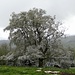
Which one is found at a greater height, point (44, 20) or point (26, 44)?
point (44, 20)

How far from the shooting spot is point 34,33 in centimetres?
6100

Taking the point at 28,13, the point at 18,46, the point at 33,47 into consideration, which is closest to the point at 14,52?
the point at 18,46

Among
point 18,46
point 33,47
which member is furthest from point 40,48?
point 18,46

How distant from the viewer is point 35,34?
61438 mm

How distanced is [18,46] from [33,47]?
14.9 feet

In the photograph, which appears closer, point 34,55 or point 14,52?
point 34,55

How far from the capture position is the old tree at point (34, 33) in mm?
60406

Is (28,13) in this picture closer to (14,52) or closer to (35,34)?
(35,34)

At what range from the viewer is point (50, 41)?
202ft

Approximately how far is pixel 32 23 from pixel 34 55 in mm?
8003

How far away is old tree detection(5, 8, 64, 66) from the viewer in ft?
198

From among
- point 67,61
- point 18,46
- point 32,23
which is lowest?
point 67,61

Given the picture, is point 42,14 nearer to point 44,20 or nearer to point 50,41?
point 44,20

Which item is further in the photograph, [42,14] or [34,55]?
[42,14]
